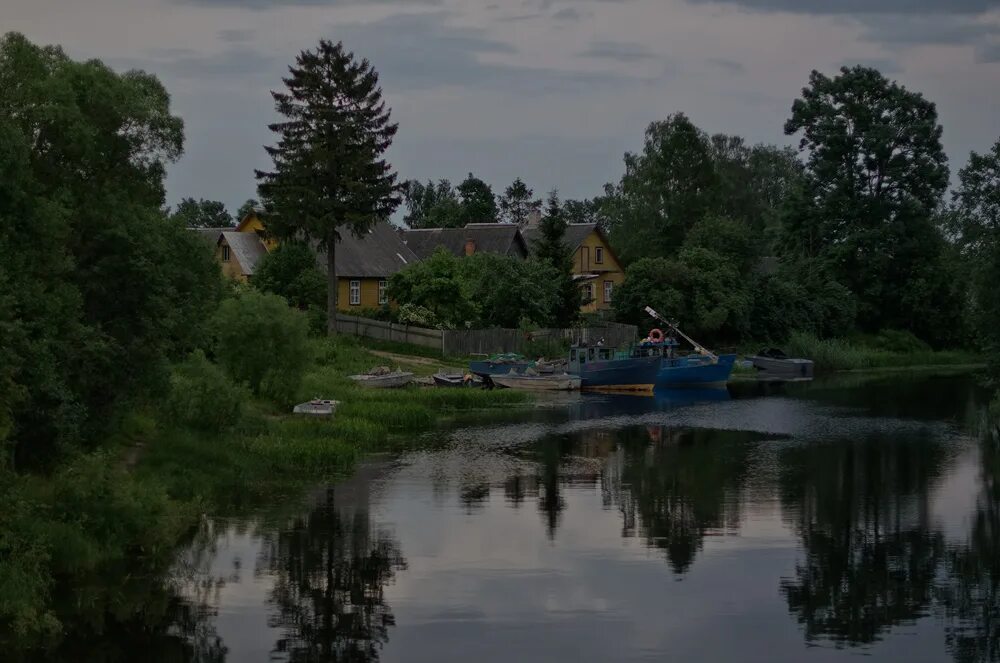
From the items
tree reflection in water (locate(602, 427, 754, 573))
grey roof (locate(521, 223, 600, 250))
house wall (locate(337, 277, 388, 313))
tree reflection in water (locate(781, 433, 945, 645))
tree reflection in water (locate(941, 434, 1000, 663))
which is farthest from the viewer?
grey roof (locate(521, 223, 600, 250))

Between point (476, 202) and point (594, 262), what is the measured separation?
33869mm

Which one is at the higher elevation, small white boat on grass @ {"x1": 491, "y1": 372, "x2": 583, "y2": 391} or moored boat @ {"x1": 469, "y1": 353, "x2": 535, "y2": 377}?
moored boat @ {"x1": 469, "y1": 353, "x2": 535, "y2": 377}

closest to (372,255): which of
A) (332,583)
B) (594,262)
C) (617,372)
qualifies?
(594,262)

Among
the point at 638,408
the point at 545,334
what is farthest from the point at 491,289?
the point at 638,408

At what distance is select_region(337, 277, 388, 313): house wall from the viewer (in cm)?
7762

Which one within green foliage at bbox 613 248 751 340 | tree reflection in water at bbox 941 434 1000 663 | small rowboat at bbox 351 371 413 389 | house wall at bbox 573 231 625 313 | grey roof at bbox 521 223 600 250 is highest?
grey roof at bbox 521 223 600 250

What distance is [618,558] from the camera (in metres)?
26.7

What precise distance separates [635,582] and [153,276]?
11.4 meters

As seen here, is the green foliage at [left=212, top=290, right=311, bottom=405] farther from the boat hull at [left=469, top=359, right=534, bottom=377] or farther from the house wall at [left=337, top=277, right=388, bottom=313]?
the house wall at [left=337, top=277, right=388, bottom=313]

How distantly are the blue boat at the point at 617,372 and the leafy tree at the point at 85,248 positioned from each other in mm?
37190

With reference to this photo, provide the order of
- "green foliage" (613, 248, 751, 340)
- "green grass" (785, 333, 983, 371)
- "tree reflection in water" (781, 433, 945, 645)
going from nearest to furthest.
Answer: "tree reflection in water" (781, 433, 945, 645)
"green foliage" (613, 248, 751, 340)
"green grass" (785, 333, 983, 371)

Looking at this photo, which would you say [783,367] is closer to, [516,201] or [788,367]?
[788,367]

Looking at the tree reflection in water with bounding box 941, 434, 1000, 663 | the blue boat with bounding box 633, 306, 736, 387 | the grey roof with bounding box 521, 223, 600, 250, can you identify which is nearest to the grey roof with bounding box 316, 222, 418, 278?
the grey roof with bounding box 521, 223, 600, 250

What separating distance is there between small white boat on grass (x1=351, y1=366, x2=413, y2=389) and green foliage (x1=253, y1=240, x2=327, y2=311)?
574 inches
